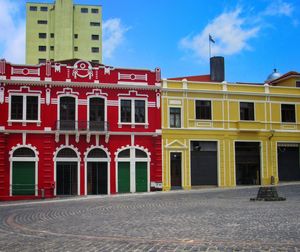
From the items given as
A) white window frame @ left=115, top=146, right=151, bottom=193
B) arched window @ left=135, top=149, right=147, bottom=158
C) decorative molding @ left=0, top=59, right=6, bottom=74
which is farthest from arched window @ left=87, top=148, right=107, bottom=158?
decorative molding @ left=0, top=59, right=6, bottom=74

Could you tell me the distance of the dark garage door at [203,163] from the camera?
1455 inches

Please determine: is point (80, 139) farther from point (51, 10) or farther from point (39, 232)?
point (51, 10)

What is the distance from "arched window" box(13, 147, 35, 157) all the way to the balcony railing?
257 cm

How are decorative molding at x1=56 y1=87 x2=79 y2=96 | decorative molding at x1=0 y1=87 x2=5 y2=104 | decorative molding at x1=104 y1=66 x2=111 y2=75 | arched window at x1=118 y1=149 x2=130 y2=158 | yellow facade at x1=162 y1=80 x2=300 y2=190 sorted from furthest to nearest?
yellow facade at x1=162 y1=80 x2=300 y2=190 < decorative molding at x1=104 y1=66 x2=111 y2=75 < arched window at x1=118 y1=149 x2=130 y2=158 < decorative molding at x1=56 y1=87 x2=79 y2=96 < decorative molding at x1=0 y1=87 x2=5 y2=104

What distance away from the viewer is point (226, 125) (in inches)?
1497

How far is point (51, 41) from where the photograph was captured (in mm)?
89188

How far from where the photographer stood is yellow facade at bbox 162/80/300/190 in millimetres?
36656

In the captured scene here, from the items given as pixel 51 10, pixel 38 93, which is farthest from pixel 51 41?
pixel 38 93

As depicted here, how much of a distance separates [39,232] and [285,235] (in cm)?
650

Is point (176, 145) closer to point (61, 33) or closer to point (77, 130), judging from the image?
point (77, 130)

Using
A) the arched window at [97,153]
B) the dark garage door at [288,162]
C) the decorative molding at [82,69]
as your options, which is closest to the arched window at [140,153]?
the arched window at [97,153]

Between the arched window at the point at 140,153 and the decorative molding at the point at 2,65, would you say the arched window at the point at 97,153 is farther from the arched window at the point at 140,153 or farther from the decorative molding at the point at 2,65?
the decorative molding at the point at 2,65

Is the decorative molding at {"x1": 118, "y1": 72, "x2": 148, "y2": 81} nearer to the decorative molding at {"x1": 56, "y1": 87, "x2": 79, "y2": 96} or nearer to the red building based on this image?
the red building

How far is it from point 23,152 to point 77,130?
4.11 meters
